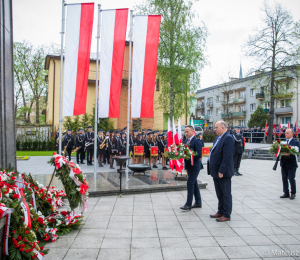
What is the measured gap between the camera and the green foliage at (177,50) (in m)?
24.7

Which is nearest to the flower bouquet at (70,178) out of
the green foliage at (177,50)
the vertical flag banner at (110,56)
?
the vertical flag banner at (110,56)

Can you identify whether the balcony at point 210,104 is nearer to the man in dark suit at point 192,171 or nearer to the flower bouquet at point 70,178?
the man in dark suit at point 192,171

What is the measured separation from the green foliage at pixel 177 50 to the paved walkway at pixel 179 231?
19.1 metres

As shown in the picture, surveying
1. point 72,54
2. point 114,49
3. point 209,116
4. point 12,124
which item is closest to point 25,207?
point 12,124

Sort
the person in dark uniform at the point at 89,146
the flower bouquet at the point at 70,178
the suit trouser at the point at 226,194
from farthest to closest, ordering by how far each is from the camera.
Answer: the person in dark uniform at the point at 89,146
the suit trouser at the point at 226,194
the flower bouquet at the point at 70,178

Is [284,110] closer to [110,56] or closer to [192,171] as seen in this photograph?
[110,56]

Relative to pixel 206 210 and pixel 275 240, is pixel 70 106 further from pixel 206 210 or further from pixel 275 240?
pixel 275 240

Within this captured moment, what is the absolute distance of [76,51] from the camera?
29.4 feet

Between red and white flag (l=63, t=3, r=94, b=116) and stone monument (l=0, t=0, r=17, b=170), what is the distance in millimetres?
3155

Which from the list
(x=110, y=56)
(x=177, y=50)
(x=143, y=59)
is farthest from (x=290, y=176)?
(x=177, y=50)

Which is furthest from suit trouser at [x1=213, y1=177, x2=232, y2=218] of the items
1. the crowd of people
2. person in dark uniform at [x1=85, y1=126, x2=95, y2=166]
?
person in dark uniform at [x1=85, y1=126, x2=95, y2=166]

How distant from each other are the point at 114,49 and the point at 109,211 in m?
6.14

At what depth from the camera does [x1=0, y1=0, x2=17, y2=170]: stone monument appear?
17.1 feet

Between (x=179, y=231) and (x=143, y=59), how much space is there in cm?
726
